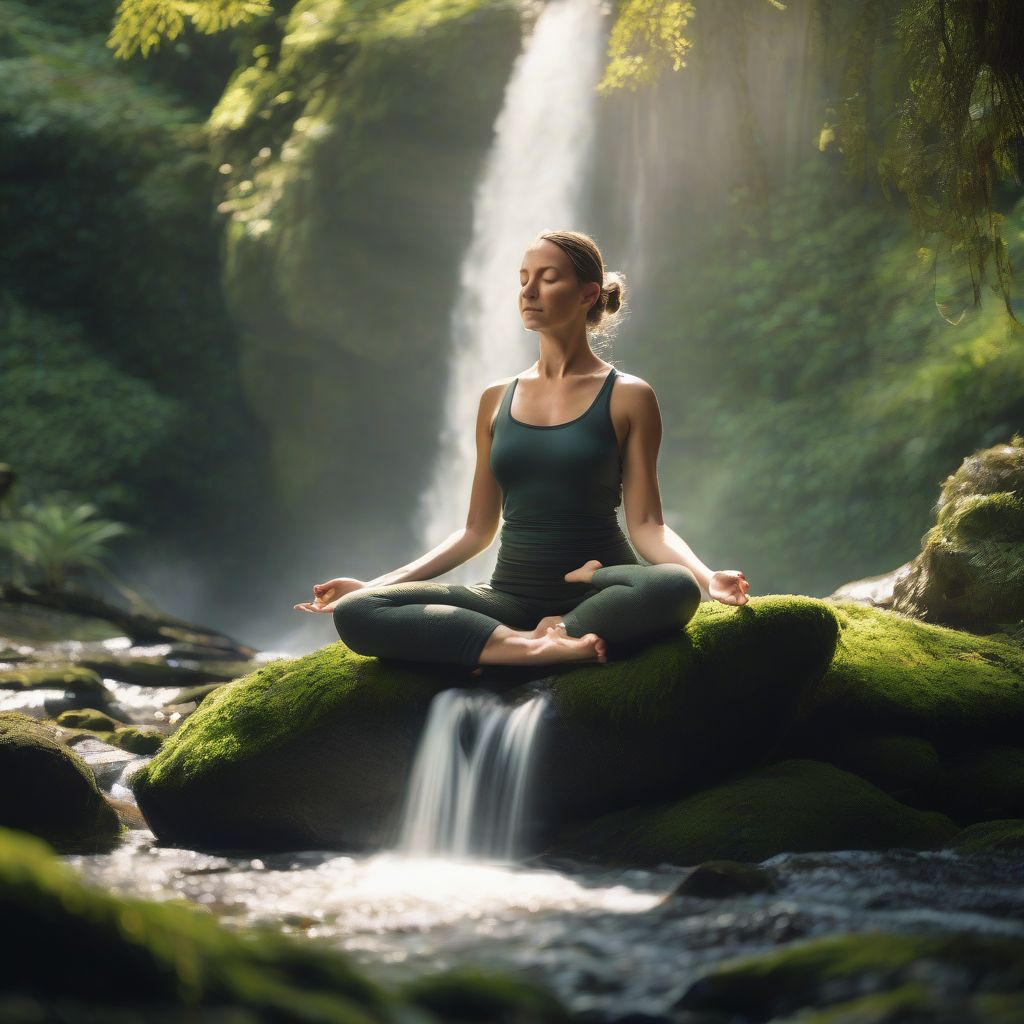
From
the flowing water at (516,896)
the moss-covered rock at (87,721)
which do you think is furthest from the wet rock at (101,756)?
the flowing water at (516,896)

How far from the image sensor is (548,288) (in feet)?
14.9

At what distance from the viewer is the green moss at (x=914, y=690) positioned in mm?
4785

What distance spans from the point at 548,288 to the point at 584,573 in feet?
3.84

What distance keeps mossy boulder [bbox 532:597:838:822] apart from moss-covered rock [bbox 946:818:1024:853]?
79 centimetres

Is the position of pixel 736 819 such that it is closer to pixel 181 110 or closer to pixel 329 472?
pixel 329 472

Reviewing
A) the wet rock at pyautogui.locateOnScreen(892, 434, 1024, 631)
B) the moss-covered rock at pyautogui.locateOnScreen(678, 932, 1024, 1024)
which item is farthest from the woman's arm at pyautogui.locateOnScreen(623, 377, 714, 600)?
the wet rock at pyautogui.locateOnScreen(892, 434, 1024, 631)

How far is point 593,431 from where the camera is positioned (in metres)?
4.52

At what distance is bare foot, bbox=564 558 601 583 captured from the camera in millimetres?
4426

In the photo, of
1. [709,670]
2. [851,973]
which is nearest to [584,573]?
[709,670]

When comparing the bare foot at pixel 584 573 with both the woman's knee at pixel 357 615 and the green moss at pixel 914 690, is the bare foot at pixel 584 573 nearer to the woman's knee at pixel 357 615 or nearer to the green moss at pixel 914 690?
the woman's knee at pixel 357 615

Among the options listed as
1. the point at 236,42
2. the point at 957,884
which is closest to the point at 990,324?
the point at 957,884

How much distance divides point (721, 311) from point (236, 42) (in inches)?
397

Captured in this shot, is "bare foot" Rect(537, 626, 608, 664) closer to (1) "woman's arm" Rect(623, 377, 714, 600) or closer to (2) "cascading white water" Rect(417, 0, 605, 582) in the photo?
(1) "woman's arm" Rect(623, 377, 714, 600)

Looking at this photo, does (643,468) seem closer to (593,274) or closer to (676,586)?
(676,586)
